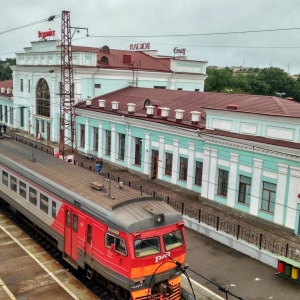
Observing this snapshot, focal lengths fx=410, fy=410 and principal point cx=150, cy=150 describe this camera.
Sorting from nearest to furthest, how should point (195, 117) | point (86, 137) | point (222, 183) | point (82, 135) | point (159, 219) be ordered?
point (159, 219)
point (222, 183)
point (195, 117)
point (86, 137)
point (82, 135)

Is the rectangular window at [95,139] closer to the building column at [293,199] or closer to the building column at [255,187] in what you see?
the building column at [255,187]

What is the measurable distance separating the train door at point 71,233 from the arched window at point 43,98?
1209 inches

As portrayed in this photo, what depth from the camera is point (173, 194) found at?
83.0 feet

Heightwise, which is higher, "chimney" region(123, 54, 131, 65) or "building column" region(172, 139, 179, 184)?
"chimney" region(123, 54, 131, 65)

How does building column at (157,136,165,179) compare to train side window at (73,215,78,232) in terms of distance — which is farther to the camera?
building column at (157,136,165,179)

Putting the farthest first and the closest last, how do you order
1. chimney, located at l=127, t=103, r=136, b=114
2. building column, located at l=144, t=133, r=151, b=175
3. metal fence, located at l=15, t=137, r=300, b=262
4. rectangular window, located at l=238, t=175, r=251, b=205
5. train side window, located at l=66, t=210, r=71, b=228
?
1. chimney, located at l=127, t=103, r=136, b=114
2. building column, located at l=144, t=133, r=151, b=175
3. rectangular window, located at l=238, t=175, r=251, b=205
4. metal fence, located at l=15, t=137, r=300, b=262
5. train side window, located at l=66, t=210, r=71, b=228

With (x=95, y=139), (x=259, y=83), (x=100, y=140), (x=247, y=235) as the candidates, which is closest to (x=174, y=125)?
(x=100, y=140)

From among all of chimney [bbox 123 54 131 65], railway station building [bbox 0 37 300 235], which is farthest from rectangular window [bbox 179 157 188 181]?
chimney [bbox 123 54 131 65]

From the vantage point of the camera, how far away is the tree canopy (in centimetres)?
8794

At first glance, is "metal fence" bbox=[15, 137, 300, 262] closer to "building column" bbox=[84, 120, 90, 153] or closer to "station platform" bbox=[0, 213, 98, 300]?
"station platform" bbox=[0, 213, 98, 300]

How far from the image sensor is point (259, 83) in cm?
9356

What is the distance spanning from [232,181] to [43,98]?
27.1 metres

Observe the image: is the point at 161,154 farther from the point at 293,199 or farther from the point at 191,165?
the point at 293,199

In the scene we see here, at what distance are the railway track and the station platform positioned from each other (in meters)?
0.23
